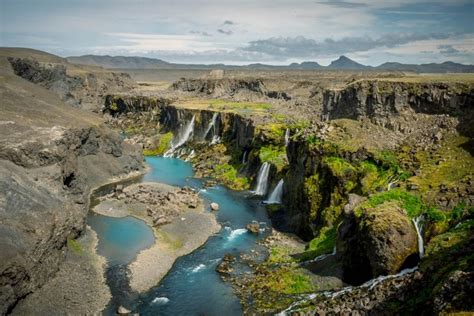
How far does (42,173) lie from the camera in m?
55.3

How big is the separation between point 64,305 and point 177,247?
1658 cm

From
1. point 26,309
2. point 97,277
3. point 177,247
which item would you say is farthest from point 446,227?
point 26,309

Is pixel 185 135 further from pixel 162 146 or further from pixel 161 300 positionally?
pixel 161 300

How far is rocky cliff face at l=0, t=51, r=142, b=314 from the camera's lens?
3888 centimetres

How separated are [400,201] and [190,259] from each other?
23649 mm

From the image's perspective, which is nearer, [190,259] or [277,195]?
[190,259]

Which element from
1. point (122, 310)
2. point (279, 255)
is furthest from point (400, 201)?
point (122, 310)

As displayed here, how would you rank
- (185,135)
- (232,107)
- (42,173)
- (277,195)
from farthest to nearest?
(232,107)
(185,135)
(277,195)
(42,173)

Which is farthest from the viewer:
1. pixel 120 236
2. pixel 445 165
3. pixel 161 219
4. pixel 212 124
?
pixel 212 124

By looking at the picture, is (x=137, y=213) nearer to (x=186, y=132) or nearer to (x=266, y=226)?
(x=266, y=226)

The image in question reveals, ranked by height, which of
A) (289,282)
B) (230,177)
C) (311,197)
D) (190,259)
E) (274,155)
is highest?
(274,155)

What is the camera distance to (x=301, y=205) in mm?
59031

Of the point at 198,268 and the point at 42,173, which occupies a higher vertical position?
the point at 42,173

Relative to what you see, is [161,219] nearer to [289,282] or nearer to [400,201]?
[289,282]
